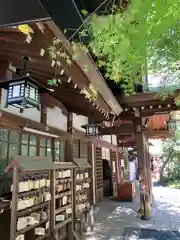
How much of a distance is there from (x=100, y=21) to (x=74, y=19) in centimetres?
46

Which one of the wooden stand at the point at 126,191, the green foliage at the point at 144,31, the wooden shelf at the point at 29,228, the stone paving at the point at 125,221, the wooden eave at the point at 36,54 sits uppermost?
the wooden eave at the point at 36,54

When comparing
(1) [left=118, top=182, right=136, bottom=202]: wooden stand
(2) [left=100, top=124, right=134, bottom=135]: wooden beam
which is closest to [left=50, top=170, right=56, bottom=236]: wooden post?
(2) [left=100, top=124, right=134, bottom=135]: wooden beam

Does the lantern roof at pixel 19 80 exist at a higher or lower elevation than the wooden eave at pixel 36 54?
lower

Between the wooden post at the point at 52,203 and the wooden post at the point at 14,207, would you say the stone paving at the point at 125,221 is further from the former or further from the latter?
the wooden post at the point at 14,207

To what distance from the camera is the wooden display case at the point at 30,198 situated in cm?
305

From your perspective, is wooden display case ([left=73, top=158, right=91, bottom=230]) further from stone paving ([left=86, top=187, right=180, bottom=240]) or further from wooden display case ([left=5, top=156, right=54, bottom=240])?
wooden display case ([left=5, top=156, right=54, bottom=240])

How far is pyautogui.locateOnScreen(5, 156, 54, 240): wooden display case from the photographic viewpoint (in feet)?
10.0

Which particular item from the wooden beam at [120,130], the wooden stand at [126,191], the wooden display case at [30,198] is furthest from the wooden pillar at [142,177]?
the wooden display case at [30,198]

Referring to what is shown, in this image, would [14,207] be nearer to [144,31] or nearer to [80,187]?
[80,187]

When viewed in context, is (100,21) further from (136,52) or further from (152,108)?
(152,108)

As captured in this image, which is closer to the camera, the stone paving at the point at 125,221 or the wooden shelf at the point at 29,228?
the wooden shelf at the point at 29,228

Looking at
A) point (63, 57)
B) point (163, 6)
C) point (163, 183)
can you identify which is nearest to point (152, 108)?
point (63, 57)

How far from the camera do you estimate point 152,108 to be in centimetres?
682

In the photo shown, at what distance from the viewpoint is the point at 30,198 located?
3428mm
